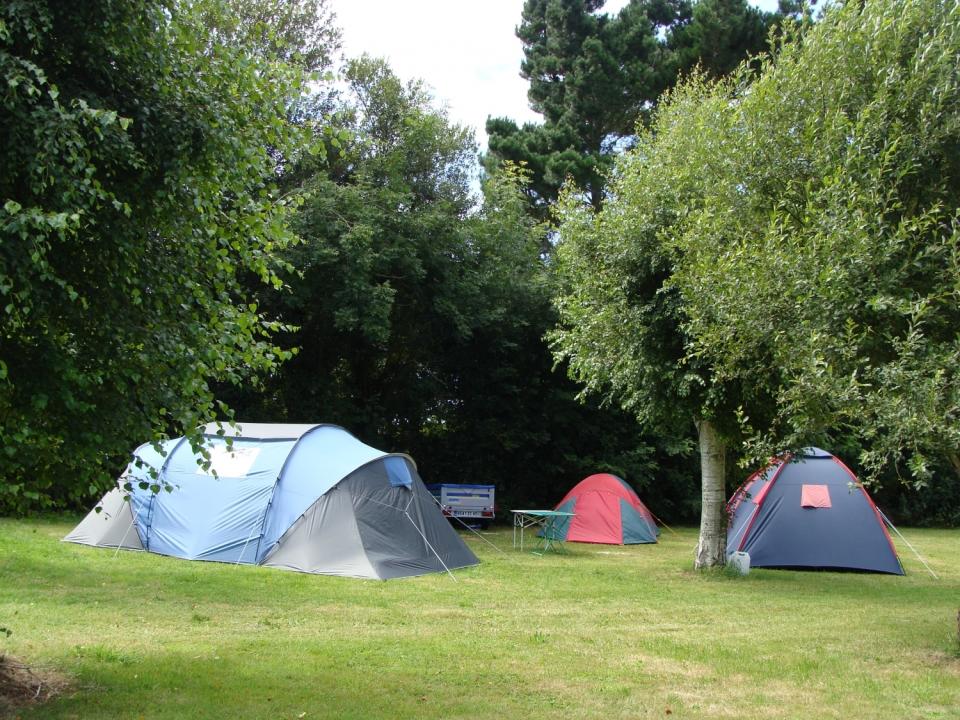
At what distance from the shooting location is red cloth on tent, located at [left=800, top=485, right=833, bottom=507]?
1302cm

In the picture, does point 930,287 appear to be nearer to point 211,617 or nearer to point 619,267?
point 619,267

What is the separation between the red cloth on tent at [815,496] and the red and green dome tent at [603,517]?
153 inches

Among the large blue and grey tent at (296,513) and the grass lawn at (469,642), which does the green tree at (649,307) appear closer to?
the grass lawn at (469,642)

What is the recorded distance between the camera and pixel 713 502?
39.4 ft

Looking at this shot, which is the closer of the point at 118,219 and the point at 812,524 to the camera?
the point at 118,219

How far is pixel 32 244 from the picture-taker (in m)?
3.88

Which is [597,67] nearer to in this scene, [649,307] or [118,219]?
[649,307]

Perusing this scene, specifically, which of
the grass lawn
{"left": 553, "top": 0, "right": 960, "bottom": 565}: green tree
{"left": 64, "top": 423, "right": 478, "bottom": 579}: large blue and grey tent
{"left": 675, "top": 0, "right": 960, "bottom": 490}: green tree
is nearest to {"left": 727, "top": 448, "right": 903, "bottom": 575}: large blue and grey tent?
the grass lawn

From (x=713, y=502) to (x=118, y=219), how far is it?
9.60 meters

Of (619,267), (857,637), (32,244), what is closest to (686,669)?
(857,637)

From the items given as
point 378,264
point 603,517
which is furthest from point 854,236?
point 378,264

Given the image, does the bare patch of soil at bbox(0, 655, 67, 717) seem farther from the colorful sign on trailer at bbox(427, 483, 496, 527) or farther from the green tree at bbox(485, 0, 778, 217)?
the green tree at bbox(485, 0, 778, 217)

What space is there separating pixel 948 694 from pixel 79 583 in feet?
27.3

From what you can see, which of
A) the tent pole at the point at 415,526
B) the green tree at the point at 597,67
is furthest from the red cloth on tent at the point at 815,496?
the green tree at the point at 597,67
